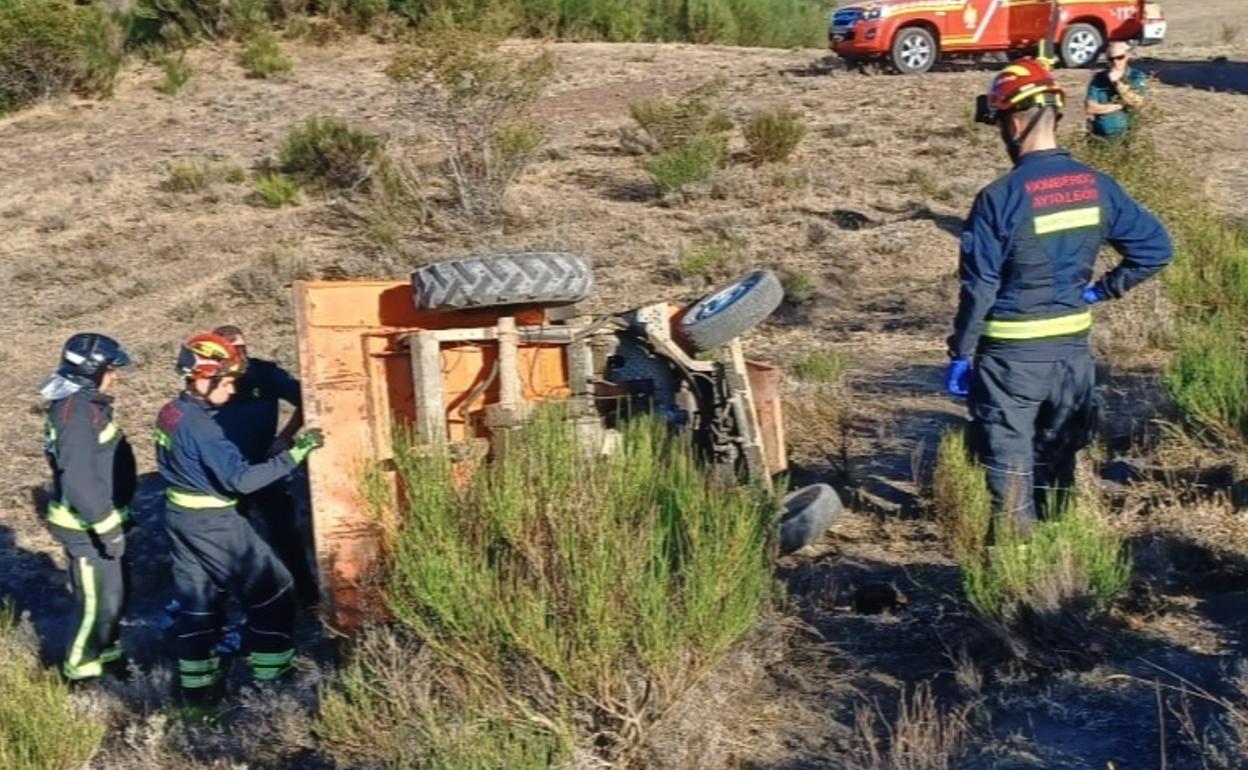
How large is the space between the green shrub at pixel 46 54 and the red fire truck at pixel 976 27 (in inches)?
346

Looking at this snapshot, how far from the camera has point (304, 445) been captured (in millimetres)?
6062

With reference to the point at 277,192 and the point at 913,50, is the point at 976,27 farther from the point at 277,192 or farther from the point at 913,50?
the point at 277,192

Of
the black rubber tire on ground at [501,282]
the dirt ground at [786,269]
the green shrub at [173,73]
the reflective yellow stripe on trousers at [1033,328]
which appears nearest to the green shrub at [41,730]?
the dirt ground at [786,269]

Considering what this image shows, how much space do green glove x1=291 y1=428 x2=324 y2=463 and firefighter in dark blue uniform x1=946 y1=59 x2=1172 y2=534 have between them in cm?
229

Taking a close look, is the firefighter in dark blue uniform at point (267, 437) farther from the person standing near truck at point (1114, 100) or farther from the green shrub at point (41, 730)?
the person standing near truck at point (1114, 100)

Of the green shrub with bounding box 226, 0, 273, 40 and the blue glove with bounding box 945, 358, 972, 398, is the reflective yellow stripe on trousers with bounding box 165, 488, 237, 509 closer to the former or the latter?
the blue glove with bounding box 945, 358, 972, 398

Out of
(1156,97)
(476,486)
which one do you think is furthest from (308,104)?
(476,486)

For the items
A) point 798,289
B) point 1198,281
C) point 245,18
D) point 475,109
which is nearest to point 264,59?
point 245,18

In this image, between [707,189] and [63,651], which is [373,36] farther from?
[63,651]

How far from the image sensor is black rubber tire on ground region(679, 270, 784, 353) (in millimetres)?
6734

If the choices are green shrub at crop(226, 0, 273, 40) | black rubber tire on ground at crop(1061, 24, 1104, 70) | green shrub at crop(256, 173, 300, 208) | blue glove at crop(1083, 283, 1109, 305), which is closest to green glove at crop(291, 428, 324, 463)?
blue glove at crop(1083, 283, 1109, 305)

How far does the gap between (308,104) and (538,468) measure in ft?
48.7

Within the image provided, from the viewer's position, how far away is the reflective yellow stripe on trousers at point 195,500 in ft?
20.2

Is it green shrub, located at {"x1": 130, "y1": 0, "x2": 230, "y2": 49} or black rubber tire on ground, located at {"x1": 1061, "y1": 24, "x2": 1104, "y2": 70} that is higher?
green shrub, located at {"x1": 130, "y1": 0, "x2": 230, "y2": 49}
